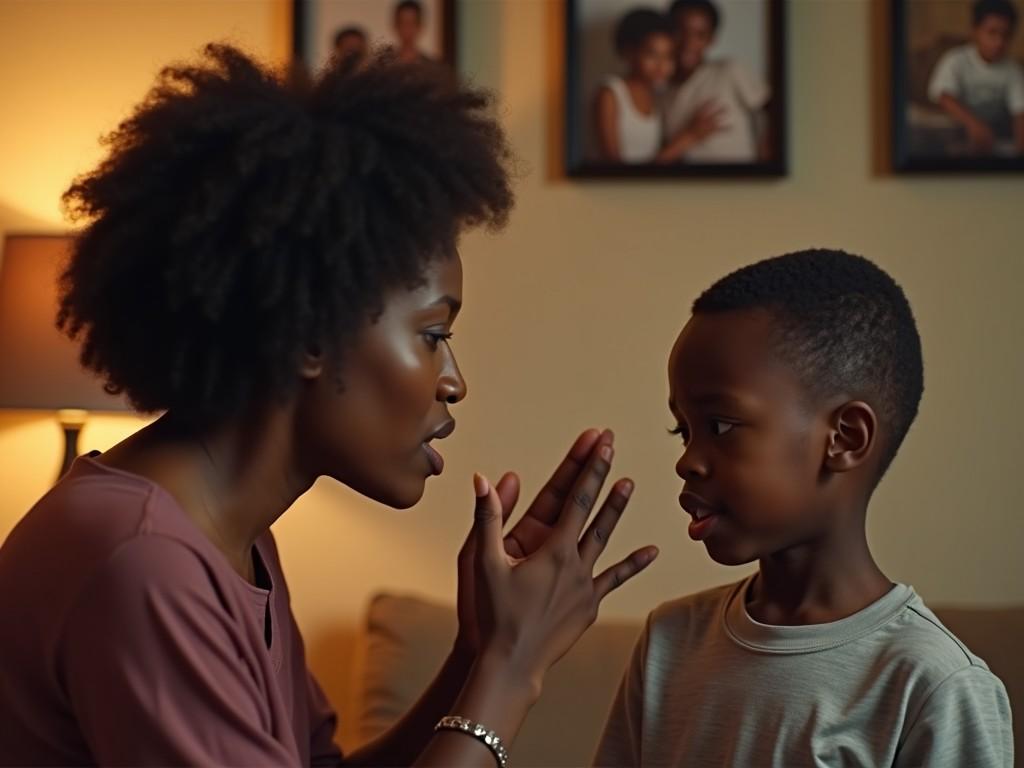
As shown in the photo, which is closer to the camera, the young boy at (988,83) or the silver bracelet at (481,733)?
the silver bracelet at (481,733)

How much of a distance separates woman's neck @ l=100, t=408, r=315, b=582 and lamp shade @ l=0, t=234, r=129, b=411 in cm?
111

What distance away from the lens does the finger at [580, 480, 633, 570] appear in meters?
1.24

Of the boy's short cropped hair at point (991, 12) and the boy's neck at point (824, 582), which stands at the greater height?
the boy's short cropped hair at point (991, 12)

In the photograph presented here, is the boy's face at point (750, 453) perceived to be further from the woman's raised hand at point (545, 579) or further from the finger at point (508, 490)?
the finger at point (508, 490)

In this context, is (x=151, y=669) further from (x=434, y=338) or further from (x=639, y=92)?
(x=639, y=92)

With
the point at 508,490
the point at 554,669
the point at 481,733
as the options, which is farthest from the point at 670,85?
the point at 481,733

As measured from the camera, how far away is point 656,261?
8.08ft

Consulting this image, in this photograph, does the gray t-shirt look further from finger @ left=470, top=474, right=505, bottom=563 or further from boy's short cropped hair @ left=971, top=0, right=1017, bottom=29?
boy's short cropped hair @ left=971, top=0, right=1017, bottom=29

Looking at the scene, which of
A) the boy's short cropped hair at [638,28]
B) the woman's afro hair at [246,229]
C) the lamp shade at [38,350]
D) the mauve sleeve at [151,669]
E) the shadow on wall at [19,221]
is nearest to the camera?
the mauve sleeve at [151,669]

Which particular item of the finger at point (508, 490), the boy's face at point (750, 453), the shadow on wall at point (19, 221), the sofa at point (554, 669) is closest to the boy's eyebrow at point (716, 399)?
the boy's face at point (750, 453)

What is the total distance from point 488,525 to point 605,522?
0.43 feet

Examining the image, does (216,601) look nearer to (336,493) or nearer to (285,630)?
(285,630)

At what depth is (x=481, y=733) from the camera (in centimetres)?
112

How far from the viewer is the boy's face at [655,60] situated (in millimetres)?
2451
